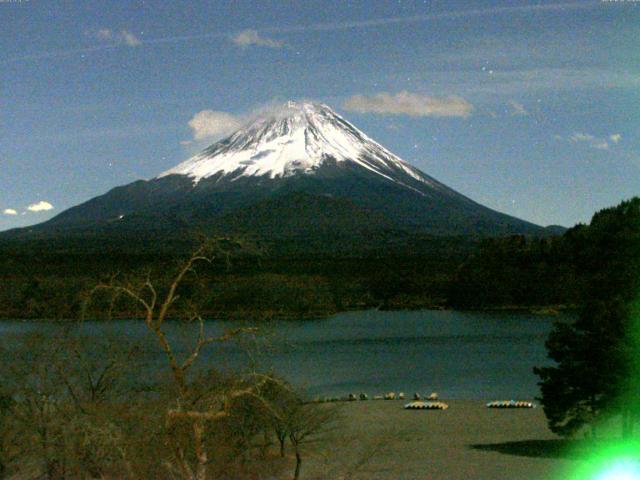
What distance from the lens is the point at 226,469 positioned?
36.3 feet

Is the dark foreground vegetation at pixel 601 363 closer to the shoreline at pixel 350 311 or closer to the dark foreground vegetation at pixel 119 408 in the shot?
the dark foreground vegetation at pixel 119 408

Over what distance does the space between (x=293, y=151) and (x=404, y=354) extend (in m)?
98.9

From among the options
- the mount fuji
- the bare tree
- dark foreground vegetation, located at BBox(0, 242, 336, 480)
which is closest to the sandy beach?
dark foreground vegetation, located at BBox(0, 242, 336, 480)

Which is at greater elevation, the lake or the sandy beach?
the sandy beach

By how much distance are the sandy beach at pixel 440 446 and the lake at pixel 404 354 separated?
217 cm

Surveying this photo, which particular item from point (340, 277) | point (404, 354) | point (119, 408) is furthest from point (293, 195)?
point (119, 408)

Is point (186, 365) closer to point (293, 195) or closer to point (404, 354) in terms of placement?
point (404, 354)

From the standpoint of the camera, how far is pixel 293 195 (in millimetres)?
111375

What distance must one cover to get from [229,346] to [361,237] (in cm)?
5687

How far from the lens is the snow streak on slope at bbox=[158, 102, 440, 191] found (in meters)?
128

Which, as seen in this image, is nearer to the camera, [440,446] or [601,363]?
[601,363]

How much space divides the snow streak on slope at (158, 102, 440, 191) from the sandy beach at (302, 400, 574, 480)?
102 meters

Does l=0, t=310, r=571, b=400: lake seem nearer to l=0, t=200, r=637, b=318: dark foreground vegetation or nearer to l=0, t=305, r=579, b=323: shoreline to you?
l=0, t=305, r=579, b=323: shoreline

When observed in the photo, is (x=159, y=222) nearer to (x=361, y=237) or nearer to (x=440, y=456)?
(x=361, y=237)
